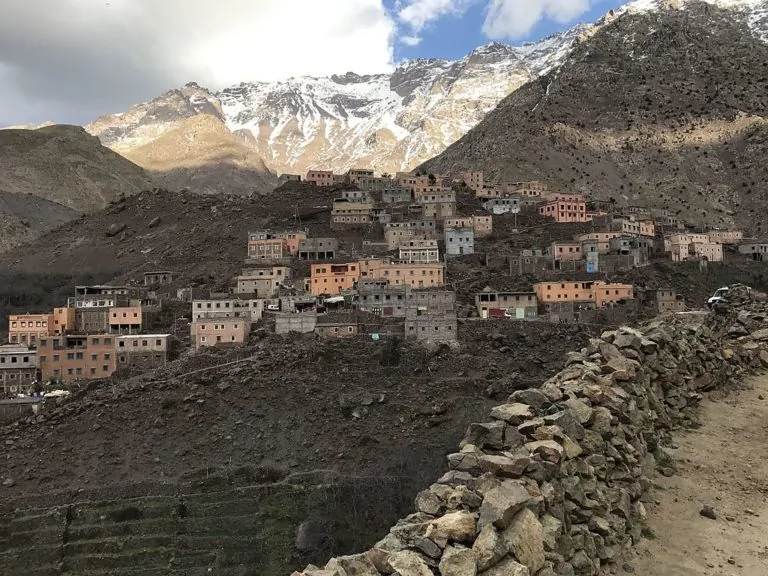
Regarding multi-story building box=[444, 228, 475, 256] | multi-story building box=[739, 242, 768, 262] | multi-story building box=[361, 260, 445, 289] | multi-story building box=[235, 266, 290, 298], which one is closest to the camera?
multi-story building box=[361, 260, 445, 289]

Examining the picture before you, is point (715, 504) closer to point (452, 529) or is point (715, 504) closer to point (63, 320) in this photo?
point (452, 529)

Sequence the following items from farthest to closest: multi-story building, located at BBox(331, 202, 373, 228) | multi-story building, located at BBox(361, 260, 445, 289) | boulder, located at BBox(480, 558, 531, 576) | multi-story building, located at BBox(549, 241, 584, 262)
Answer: multi-story building, located at BBox(331, 202, 373, 228) → multi-story building, located at BBox(549, 241, 584, 262) → multi-story building, located at BBox(361, 260, 445, 289) → boulder, located at BBox(480, 558, 531, 576)

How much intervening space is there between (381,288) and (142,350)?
17789mm

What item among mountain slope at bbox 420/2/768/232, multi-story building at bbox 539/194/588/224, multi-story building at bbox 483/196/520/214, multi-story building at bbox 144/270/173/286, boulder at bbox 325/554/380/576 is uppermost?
mountain slope at bbox 420/2/768/232

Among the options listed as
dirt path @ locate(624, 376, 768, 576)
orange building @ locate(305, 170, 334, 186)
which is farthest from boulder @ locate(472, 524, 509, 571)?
orange building @ locate(305, 170, 334, 186)

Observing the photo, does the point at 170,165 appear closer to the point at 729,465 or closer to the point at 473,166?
the point at 473,166

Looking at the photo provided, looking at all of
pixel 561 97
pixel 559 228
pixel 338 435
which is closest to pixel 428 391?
pixel 338 435

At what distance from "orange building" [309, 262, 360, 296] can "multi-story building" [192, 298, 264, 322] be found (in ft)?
19.0

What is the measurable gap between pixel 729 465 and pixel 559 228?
2487 inches

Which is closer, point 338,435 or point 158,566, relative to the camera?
point 158,566

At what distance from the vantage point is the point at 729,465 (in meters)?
6.74

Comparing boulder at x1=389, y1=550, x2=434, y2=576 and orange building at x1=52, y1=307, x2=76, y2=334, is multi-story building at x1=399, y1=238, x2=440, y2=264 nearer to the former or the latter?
orange building at x1=52, y1=307, x2=76, y2=334

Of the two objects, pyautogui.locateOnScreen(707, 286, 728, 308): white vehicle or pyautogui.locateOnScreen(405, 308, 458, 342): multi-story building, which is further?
pyautogui.locateOnScreen(405, 308, 458, 342): multi-story building

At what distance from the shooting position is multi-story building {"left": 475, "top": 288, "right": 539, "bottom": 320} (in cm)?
4831
